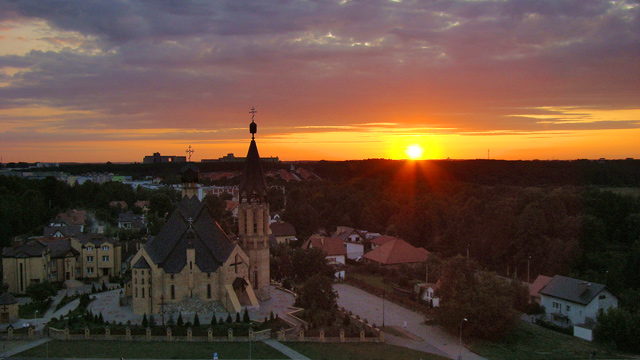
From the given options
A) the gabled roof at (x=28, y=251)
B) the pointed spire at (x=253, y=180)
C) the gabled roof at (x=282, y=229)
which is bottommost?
the gabled roof at (x=282, y=229)

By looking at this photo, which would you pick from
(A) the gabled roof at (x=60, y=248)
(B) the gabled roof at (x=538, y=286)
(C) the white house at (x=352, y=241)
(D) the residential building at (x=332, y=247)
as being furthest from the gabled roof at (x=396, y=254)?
(A) the gabled roof at (x=60, y=248)

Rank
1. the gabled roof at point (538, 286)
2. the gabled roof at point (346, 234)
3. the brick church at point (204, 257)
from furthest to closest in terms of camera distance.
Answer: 1. the gabled roof at point (346, 234)
2. the gabled roof at point (538, 286)
3. the brick church at point (204, 257)

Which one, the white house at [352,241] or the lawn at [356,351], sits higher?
the white house at [352,241]

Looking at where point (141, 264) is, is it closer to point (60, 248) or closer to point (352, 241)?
point (60, 248)

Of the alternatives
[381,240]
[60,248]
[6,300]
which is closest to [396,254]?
[381,240]

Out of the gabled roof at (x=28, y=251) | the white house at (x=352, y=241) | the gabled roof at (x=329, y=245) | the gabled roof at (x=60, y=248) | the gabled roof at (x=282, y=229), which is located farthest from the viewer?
the gabled roof at (x=282, y=229)

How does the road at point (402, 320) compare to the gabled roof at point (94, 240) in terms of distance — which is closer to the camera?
the road at point (402, 320)

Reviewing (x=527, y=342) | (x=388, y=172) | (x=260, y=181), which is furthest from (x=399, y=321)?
(x=388, y=172)

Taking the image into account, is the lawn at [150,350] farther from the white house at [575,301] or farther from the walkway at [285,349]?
the white house at [575,301]

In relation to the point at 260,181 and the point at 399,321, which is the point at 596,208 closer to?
the point at 399,321
